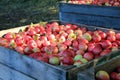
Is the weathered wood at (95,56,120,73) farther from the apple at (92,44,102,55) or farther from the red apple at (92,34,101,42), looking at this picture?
the red apple at (92,34,101,42)

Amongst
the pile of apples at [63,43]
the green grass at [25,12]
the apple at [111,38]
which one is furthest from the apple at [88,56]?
the green grass at [25,12]

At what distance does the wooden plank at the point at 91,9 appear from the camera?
4.59 meters

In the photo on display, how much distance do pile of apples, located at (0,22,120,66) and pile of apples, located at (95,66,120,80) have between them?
0.26 metres

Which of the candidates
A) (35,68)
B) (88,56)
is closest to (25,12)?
(88,56)

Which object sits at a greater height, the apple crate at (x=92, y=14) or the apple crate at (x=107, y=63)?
the apple crate at (x=107, y=63)

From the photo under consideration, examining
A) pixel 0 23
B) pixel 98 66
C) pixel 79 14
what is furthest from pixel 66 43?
pixel 0 23

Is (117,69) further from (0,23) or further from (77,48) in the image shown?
(0,23)

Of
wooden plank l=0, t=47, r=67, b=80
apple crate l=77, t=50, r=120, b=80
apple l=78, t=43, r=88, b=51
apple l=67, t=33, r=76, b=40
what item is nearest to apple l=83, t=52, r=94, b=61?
apple l=78, t=43, r=88, b=51

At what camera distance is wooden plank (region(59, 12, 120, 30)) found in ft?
15.2

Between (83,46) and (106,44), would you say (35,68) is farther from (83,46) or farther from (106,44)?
(106,44)

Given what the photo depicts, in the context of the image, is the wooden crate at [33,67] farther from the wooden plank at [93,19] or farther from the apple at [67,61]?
the wooden plank at [93,19]

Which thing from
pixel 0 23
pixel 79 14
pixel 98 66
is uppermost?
pixel 98 66

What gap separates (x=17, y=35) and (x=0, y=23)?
14.0 feet

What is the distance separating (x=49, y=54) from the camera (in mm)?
2812
